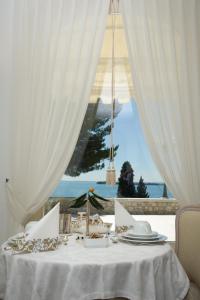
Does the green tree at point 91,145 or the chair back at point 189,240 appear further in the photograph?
the green tree at point 91,145

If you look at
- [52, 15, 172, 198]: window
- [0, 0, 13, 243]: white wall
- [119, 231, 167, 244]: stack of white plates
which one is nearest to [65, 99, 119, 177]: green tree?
[52, 15, 172, 198]: window

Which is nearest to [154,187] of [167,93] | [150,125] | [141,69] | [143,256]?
[150,125]

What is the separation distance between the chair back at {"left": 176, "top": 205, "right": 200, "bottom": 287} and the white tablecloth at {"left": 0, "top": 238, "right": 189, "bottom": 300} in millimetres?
357

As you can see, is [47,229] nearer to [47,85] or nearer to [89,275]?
[89,275]

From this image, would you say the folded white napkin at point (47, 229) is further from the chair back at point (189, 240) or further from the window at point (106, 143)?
the window at point (106, 143)

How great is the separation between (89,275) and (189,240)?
0.92 meters

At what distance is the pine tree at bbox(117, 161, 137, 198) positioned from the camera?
3.17m

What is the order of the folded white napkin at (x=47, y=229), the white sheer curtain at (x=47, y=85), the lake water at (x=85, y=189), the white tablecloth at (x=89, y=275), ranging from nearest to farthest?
1. the white tablecloth at (x=89, y=275)
2. the folded white napkin at (x=47, y=229)
3. the white sheer curtain at (x=47, y=85)
4. the lake water at (x=85, y=189)

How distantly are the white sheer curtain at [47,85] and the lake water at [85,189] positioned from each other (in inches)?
9.8

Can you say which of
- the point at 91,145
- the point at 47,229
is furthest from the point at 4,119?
the point at 47,229

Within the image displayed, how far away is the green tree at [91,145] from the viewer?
10.4 feet

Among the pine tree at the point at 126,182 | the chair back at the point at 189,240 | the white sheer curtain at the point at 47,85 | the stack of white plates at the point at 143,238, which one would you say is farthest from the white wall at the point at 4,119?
the chair back at the point at 189,240

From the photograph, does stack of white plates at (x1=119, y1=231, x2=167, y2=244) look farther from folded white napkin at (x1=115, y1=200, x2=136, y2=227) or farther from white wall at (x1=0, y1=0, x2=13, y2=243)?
white wall at (x1=0, y1=0, x2=13, y2=243)

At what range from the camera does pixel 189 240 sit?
237cm
